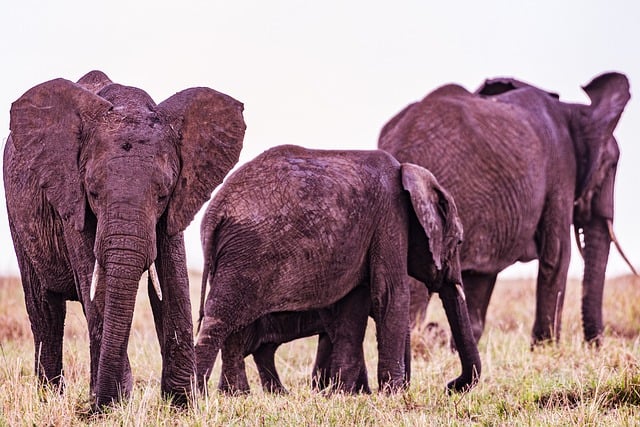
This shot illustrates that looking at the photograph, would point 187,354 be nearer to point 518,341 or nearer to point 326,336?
point 326,336

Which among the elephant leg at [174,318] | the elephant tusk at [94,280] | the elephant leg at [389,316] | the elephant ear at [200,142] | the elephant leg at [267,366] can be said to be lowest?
the elephant leg at [267,366]

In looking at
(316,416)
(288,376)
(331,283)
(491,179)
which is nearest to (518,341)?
(491,179)

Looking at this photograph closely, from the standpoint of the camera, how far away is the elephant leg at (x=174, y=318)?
23.2 ft

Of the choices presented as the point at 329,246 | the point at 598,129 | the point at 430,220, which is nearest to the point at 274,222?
the point at 329,246

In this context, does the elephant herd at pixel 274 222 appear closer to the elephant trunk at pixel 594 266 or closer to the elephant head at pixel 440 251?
the elephant head at pixel 440 251

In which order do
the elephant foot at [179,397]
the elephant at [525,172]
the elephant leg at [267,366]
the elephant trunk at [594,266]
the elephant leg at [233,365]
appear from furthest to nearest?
the elephant trunk at [594,266]
the elephant at [525,172]
the elephant leg at [267,366]
the elephant leg at [233,365]
the elephant foot at [179,397]

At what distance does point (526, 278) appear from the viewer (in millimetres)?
17703

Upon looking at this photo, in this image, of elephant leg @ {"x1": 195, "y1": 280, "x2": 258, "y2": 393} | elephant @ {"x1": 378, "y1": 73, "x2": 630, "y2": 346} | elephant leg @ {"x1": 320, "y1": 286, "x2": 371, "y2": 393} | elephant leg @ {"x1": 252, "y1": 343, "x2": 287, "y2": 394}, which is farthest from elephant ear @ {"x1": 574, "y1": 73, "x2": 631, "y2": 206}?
elephant leg @ {"x1": 195, "y1": 280, "x2": 258, "y2": 393}

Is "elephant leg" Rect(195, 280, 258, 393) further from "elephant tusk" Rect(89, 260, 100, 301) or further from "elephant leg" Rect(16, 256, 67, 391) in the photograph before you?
"elephant tusk" Rect(89, 260, 100, 301)

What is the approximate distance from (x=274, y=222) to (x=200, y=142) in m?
1.38

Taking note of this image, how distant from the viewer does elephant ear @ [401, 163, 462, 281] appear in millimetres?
8930

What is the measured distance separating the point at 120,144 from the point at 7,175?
1600 millimetres

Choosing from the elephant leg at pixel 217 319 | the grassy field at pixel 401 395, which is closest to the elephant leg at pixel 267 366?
the grassy field at pixel 401 395

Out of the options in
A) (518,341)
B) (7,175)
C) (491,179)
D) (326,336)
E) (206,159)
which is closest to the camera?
(206,159)
